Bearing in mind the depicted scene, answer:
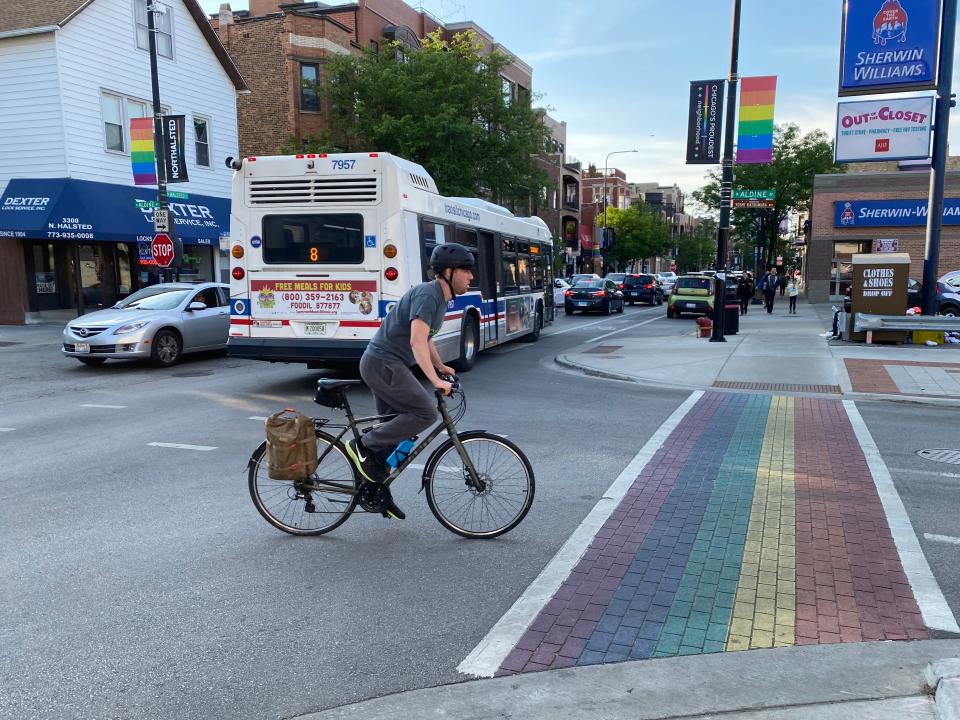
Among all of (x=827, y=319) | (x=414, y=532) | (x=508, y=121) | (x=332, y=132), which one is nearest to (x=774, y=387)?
(x=414, y=532)

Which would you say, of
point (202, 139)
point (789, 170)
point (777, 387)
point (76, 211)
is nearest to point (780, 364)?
point (777, 387)

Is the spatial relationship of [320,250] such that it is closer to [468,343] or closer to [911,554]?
[468,343]

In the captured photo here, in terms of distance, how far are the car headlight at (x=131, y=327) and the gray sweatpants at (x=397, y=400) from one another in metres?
9.78

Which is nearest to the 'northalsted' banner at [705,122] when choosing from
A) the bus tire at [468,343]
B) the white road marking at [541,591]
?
the bus tire at [468,343]

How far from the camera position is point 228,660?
348cm

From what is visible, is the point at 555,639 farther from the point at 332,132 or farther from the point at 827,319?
the point at 332,132

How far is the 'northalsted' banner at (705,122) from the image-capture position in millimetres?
17375

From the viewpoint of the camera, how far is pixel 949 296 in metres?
23.8

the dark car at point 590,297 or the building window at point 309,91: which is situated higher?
the building window at point 309,91

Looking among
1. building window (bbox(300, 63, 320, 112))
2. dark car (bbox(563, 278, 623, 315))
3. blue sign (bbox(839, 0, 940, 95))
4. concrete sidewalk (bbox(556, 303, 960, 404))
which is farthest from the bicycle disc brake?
building window (bbox(300, 63, 320, 112))

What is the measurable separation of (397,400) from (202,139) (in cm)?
2513

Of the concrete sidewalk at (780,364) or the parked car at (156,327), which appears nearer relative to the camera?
the concrete sidewalk at (780,364)

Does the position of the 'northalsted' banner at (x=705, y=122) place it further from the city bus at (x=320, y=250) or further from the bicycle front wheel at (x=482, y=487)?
the bicycle front wheel at (x=482, y=487)

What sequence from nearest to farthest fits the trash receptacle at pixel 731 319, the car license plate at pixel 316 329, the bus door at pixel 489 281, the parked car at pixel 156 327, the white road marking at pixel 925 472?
the white road marking at pixel 925 472 → the car license plate at pixel 316 329 → the parked car at pixel 156 327 → the bus door at pixel 489 281 → the trash receptacle at pixel 731 319
